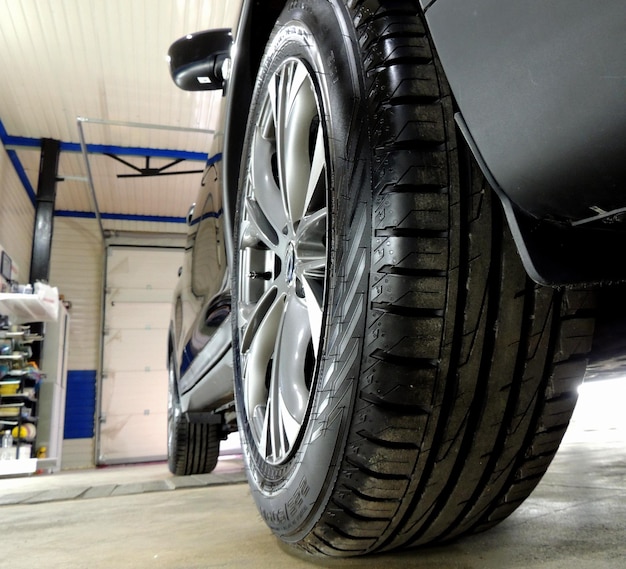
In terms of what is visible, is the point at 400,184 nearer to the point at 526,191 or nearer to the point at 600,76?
the point at 526,191

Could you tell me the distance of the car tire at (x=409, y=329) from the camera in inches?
28.0

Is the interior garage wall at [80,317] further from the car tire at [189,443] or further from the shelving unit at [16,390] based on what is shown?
the car tire at [189,443]

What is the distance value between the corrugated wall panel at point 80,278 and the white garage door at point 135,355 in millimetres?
255

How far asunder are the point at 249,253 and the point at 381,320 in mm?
722

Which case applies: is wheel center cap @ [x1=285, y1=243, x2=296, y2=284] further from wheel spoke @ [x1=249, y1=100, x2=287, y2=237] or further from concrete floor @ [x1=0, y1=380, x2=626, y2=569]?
concrete floor @ [x1=0, y1=380, x2=626, y2=569]

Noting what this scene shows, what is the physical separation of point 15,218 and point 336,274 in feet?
30.4

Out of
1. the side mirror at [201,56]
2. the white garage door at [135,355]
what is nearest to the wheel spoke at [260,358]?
the side mirror at [201,56]

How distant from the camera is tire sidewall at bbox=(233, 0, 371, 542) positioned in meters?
0.75

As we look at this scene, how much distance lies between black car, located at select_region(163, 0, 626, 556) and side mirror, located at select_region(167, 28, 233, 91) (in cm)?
67

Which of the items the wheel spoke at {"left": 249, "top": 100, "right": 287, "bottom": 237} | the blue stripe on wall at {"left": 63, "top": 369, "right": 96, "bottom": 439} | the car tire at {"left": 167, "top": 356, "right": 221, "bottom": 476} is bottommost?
the blue stripe on wall at {"left": 63, "top": 369, "right": 96, "bottom": 439}

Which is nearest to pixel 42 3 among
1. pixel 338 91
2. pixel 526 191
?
pixel 338 91

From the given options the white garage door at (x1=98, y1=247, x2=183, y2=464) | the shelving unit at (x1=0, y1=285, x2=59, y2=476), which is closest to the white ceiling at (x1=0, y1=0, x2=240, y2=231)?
the white garage door at (x1=98, y1=247, x2=183, y2=464)

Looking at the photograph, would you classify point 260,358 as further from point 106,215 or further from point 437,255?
point 106,215

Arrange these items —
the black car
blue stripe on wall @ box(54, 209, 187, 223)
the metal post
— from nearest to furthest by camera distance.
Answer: the black car < the metal post < blue stripe on wall @ box(54, 209, 187, 223)
